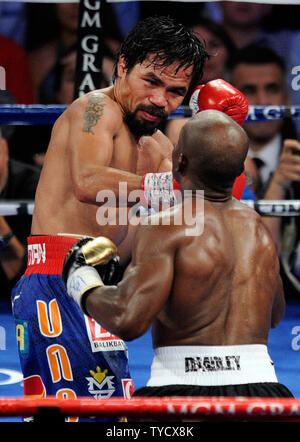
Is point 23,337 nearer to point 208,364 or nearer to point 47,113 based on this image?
point 208,364

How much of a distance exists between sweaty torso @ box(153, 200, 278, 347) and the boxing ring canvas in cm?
159

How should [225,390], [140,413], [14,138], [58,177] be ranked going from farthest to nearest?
[14,138]
[58,177]
[225,390]
[140,413]

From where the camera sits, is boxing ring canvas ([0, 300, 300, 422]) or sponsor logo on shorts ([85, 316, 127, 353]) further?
boxing ring canvas ([0, 300, 300, 422])

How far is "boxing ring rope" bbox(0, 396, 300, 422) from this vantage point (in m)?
1.38

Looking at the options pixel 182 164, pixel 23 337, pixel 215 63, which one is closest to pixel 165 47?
pixel 182 164

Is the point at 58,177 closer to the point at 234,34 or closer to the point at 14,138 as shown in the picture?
the point at 14,138

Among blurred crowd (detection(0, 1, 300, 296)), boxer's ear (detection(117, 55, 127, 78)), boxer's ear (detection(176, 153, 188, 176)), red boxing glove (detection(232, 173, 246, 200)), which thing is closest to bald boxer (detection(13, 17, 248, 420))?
boxer's ear (detection(117, 55, 127, 78))

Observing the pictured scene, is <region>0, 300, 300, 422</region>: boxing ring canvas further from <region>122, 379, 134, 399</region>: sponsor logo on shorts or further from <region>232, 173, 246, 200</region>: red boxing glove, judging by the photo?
<region>232, 173, 246, 200</region>: red boxing glove

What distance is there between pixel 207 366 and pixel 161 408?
1.09 ft

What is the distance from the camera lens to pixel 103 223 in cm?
257

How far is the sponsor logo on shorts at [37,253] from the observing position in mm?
2520

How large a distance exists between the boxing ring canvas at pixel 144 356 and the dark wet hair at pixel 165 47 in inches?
57.0
